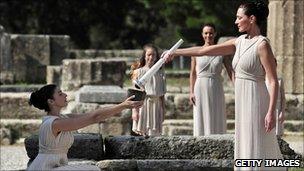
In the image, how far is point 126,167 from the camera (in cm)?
752

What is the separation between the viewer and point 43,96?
6637 millimetres

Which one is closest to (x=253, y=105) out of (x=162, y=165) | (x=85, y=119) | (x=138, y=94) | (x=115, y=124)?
(x=138, y=94)

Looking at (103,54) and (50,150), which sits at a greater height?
(103,54)

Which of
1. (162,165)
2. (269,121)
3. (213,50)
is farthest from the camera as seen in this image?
(162,165)

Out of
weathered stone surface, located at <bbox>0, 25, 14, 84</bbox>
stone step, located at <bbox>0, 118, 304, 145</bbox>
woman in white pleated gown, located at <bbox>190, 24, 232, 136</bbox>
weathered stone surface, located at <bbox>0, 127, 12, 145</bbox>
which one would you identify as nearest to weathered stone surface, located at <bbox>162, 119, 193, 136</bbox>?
stone step, located at <bbox>0, 118, 304, 145</bbox>

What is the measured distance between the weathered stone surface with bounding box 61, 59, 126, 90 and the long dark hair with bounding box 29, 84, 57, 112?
9.13 m

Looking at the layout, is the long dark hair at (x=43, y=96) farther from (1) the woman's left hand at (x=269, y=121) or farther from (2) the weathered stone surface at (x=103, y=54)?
(2) the weathered stone surface at (x=103, y=54)

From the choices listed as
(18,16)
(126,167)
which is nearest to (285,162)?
(126,167)

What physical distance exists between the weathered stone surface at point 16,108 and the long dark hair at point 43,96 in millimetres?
7973

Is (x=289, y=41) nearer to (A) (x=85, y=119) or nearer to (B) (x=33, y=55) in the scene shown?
(A) (x=85, y=119)

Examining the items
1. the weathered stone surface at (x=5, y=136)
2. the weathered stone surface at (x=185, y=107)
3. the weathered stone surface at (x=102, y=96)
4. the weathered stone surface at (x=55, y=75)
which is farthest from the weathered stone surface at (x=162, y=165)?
the weathered stone surface at (x=55, y=75)

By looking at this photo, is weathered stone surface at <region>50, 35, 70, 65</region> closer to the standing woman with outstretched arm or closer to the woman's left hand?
the standing woman with outstretched arm

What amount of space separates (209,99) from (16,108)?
5.50 m

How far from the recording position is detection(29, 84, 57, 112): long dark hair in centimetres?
663
